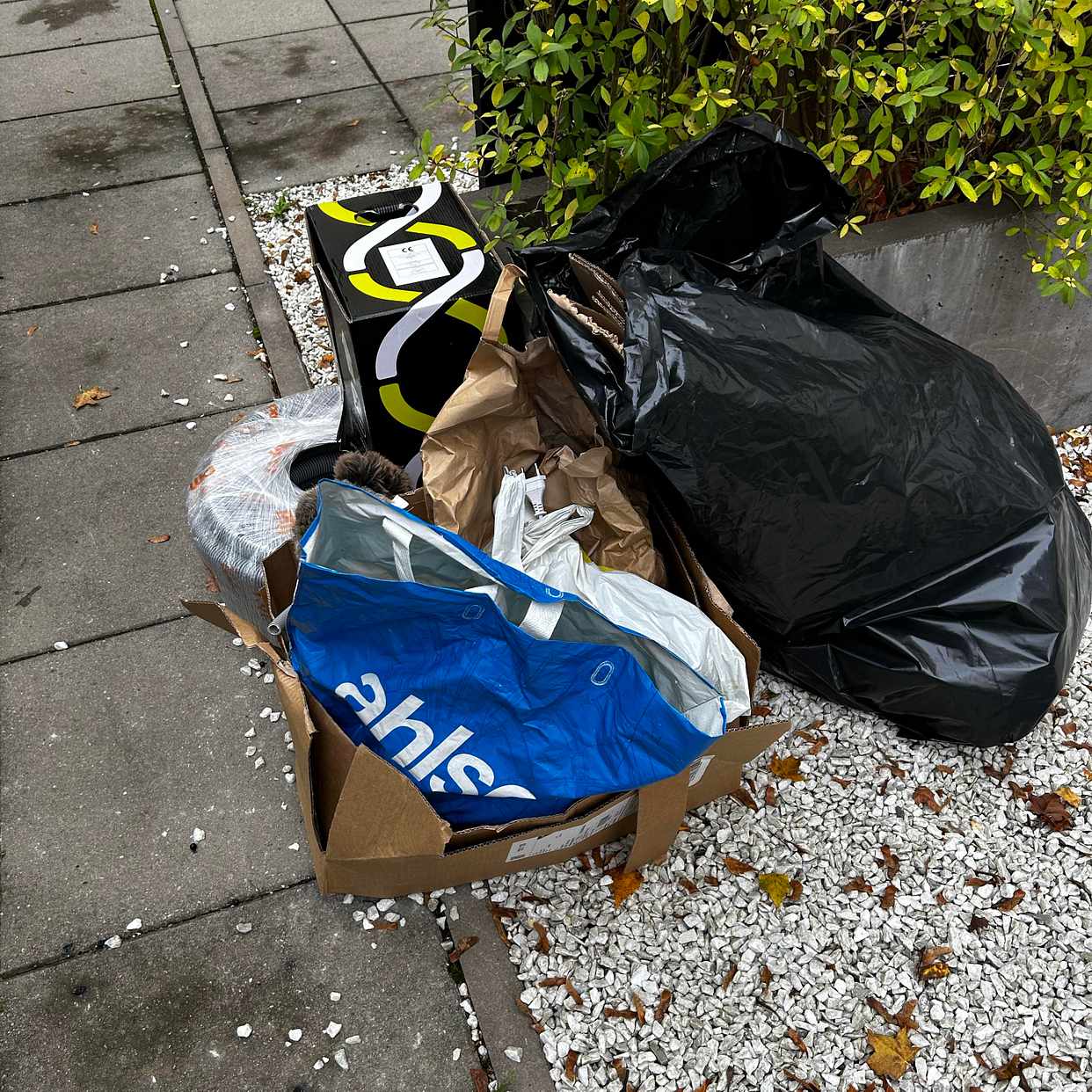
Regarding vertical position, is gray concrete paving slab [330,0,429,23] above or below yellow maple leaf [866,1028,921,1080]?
above

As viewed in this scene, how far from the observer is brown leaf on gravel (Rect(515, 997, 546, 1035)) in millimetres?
1918

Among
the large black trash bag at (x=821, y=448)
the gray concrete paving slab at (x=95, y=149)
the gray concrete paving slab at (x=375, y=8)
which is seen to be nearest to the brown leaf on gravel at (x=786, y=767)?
the large black trash bag at (x=821, y=448)

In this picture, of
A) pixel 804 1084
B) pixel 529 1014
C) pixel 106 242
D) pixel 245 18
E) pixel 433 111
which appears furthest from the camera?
pixel 245 18

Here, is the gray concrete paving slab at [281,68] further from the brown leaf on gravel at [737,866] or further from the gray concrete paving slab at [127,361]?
the brown leaf on gravel at [737,866]

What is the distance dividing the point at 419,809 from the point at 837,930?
38.6 inches

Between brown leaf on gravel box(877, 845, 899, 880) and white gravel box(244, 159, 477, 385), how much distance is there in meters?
2.38

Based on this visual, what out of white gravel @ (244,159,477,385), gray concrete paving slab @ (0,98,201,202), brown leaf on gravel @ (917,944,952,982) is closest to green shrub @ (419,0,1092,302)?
white gravel @ (244,159,477,385)

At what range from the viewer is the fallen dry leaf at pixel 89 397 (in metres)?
3.47

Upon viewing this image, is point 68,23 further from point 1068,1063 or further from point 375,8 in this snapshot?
point 1068,1063

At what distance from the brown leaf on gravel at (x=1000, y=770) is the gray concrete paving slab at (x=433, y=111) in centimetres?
356

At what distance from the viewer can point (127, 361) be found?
3664 mm

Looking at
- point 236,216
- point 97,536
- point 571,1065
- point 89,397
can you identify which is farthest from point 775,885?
point 236,216

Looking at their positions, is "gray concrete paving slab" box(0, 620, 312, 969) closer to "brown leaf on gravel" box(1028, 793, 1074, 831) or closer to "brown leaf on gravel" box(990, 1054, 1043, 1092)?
"brown leaf on gravel" box(990, 1054, 1043, 1092)

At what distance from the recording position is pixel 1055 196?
2857 millimetres
